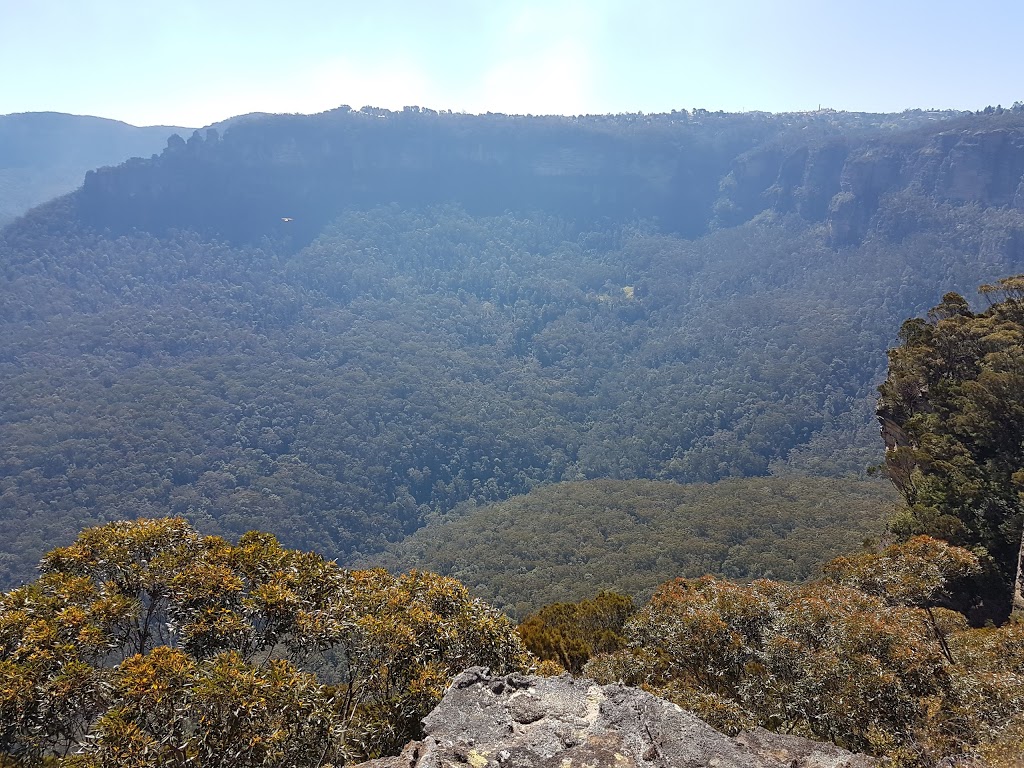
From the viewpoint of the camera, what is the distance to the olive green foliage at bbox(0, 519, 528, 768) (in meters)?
7.30

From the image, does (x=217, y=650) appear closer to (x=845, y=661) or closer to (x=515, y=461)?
(x=845, y=661)

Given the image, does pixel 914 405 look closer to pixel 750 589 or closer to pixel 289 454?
pixel 750 589

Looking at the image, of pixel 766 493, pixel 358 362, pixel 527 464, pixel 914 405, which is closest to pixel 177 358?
pixel 358 362

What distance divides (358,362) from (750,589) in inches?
5697

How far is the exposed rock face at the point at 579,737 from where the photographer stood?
7520 mm

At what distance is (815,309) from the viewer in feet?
474

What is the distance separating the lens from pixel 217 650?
8930 mm

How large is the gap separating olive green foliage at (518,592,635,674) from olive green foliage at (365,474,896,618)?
3647 centimetres

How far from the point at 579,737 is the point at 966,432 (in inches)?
1196

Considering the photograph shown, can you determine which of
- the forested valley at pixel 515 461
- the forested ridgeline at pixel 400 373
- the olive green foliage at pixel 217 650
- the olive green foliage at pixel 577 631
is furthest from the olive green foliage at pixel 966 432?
the forested ridgeline at pixel 400 373

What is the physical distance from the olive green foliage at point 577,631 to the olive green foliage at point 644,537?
→ 36.5 metres

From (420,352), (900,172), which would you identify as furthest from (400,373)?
(900,172)

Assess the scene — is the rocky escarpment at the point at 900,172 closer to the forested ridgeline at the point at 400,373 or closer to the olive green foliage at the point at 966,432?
the forested ridgeline at the point at 400,373

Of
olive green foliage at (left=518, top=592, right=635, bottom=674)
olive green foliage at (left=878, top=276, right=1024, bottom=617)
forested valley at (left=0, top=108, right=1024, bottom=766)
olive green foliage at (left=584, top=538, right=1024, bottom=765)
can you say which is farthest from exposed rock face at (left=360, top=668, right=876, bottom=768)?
olive green foliage at (left=878, top=276, right=1024, bottom=617)
